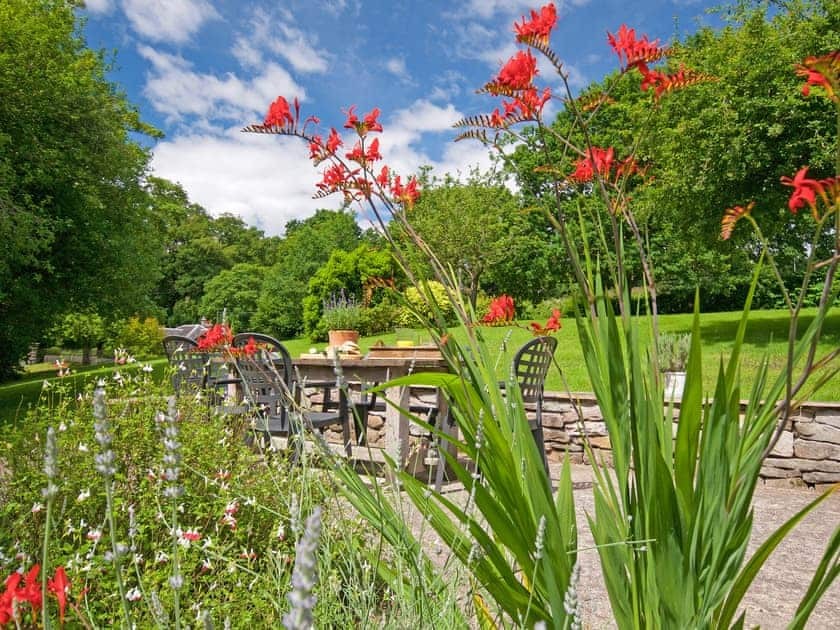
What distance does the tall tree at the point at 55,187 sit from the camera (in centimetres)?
948

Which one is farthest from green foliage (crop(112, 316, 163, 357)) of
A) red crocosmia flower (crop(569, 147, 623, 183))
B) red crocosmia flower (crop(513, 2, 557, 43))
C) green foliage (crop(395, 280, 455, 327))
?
red crocosmia flower (crop(513, 2, 557, 43))

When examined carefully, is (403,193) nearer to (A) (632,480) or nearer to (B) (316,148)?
(B) (316,148)

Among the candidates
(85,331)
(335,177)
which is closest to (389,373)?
(335,177)

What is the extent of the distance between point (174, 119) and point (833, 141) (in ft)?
49.8

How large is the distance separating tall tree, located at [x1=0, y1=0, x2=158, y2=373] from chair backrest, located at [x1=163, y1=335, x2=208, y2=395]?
5851 mm

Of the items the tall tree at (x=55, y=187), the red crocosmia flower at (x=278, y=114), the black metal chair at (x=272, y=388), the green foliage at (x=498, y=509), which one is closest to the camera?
the green foliage at (x=498, y=509)

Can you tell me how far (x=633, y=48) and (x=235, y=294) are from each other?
75.9 ft

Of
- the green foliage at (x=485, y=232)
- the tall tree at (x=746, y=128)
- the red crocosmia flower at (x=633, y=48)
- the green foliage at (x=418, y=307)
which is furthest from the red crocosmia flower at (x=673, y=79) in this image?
the green foliage at (x=485, y=232)

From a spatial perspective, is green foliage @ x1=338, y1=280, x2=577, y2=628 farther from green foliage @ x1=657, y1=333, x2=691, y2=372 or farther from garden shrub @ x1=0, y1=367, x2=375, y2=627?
green foliage @ x1=657, y1=333, x2=691, y2=372

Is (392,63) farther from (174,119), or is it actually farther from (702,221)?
(174,119)

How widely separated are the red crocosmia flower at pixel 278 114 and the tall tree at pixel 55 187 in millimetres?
8663

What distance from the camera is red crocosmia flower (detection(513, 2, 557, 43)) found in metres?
1.24

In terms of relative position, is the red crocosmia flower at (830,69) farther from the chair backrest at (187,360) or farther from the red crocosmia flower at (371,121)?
the chair backrest at (187,360)

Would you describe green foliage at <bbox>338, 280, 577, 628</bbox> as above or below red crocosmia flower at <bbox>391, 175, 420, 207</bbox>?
below
